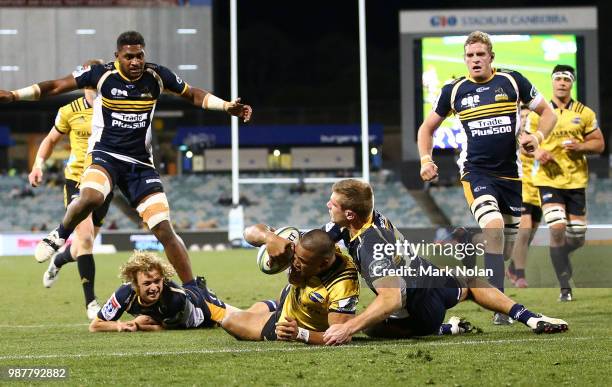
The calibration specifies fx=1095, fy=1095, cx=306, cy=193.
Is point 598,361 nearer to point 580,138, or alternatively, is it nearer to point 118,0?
point 580,138

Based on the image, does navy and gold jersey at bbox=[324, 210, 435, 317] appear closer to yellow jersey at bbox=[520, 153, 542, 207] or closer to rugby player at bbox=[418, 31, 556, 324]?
rugby player at bbox=[418, 31, 556, 324]

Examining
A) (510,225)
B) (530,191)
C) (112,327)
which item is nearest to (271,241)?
(112,327)

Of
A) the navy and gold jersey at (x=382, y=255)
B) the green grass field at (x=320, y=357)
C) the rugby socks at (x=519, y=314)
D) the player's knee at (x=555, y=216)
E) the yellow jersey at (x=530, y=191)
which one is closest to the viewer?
the green grass field at (x=320, y=357)

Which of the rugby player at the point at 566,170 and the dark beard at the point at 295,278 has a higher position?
the rugby player at the point at 566,170

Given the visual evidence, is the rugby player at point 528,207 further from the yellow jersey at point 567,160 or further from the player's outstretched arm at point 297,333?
the player's outstretched arm at point 297,333

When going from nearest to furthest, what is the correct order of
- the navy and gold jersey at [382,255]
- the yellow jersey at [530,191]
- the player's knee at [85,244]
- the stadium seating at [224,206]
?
the navy and gold jersey at [382,255] → the player's knee at [85,244] → the yellow jersey at [530,191] → the stadium seating at [224,206]

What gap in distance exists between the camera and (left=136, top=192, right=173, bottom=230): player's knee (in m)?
8.66

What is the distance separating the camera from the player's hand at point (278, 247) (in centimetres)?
615

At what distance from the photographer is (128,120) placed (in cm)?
878

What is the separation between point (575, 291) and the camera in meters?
11.4

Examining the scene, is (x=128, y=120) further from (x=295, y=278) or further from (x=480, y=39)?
(x=295, y=278)

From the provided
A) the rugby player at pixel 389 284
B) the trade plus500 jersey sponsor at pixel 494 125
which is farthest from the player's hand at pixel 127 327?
the trade plus500 jersey sponsor at pixel 494 125

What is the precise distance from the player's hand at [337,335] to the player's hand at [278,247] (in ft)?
1.61

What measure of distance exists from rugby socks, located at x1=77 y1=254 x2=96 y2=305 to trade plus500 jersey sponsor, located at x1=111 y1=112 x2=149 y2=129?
1.53 m
